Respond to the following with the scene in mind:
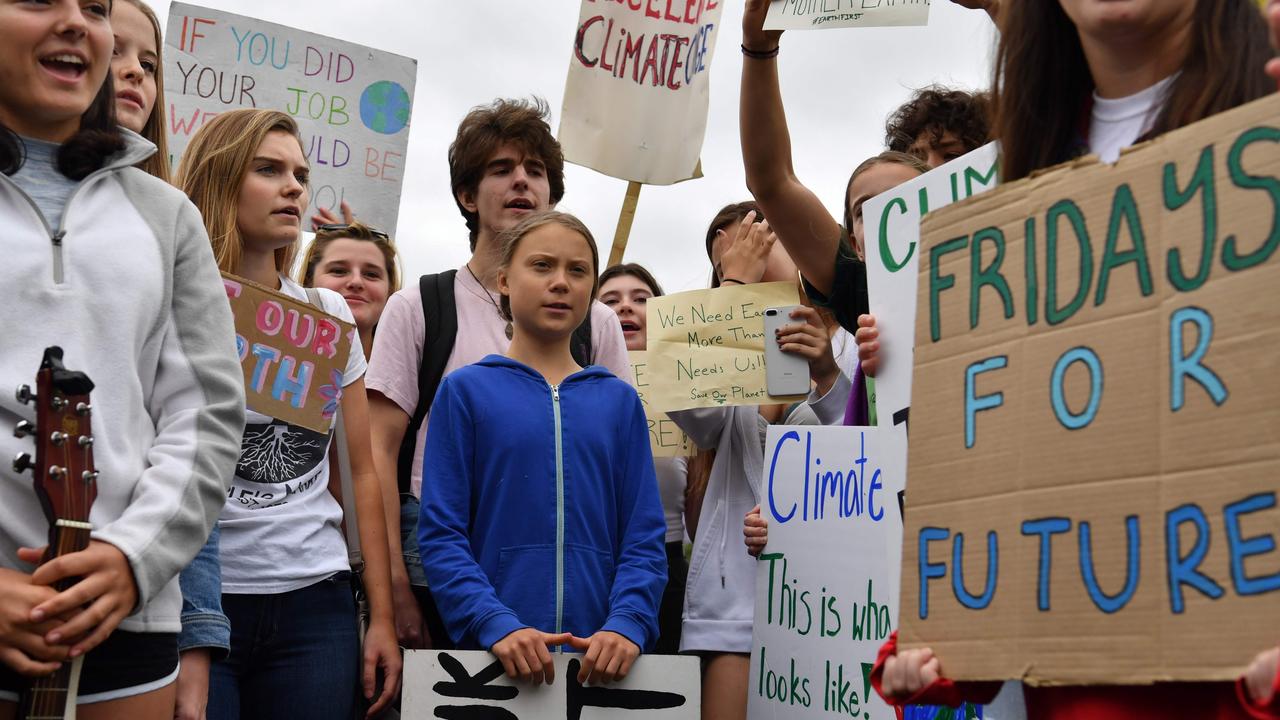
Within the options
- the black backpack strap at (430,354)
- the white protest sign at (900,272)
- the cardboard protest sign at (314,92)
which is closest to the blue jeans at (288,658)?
the black backpack strap at (430,354)

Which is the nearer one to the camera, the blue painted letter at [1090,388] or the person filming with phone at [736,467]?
the blue painted letter at [1090,388]

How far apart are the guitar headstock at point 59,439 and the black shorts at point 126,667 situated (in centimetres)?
25

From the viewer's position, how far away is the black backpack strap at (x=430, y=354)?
3.78 metres

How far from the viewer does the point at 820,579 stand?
141 inches

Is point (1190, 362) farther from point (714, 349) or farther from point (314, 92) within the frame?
point (314, 92)

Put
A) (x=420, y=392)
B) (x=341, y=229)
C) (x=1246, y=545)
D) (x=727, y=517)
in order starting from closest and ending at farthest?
1. (x=1246, y=545)
2. (x=420, y=392)
3. (x=727, y=517)
4. (x=341, y=229)

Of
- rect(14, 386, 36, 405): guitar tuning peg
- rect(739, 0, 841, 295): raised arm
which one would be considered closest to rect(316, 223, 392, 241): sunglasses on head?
rect(739, 0, 841, 295): raised arm

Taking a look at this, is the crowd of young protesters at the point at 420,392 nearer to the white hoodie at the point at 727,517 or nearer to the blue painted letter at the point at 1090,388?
the white hoodie at the point at 727,517

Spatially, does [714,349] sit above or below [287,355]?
above

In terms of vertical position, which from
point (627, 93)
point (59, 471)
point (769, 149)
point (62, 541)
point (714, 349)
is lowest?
point (62, 541)

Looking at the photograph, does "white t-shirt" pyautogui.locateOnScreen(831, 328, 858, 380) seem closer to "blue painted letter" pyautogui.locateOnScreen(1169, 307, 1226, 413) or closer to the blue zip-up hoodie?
the blue zip-up hoodie

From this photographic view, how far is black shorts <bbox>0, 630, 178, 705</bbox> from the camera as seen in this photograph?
2.01m

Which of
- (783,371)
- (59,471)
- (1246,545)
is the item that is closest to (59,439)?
(59,471)

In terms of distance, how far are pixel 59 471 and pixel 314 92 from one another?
413cm
